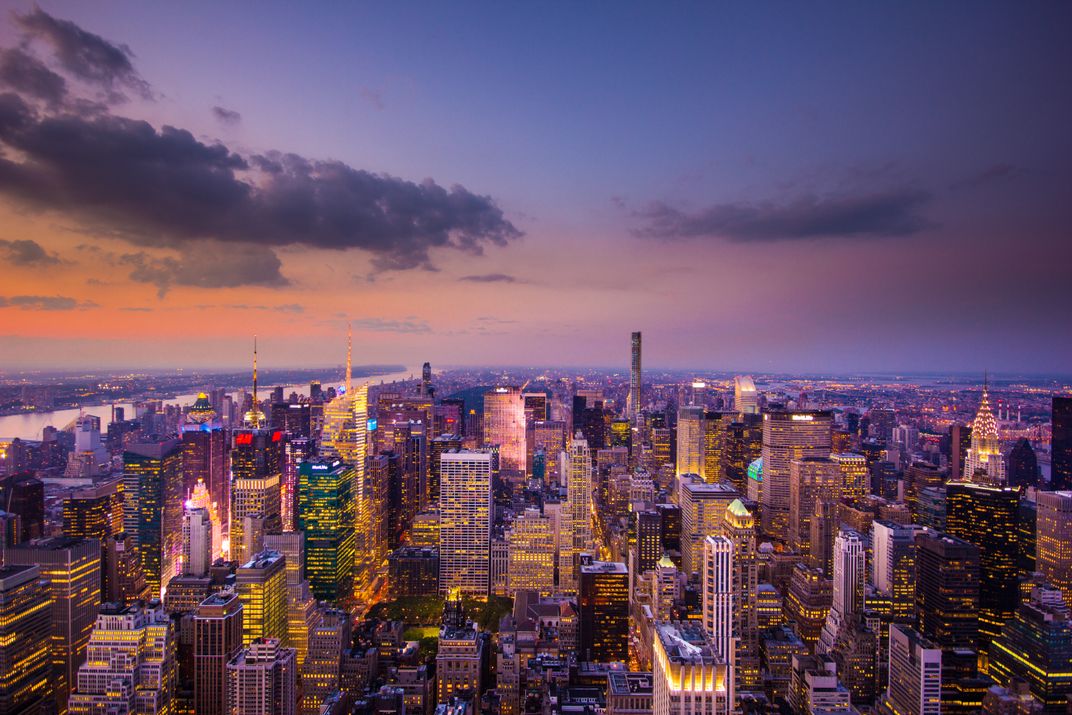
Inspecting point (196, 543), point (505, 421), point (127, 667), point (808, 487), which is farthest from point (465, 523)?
point (505, 421)

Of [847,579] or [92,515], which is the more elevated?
[92,515]

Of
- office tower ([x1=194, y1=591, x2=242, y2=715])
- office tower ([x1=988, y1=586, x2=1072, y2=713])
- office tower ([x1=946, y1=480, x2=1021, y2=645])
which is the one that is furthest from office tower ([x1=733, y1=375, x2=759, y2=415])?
office tower ([x1=194, y1=591, x2=242, y2=715])

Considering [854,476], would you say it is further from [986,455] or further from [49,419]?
[49,419]

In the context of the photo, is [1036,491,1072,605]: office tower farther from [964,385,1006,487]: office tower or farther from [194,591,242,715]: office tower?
[194,591,242,715]: office tower

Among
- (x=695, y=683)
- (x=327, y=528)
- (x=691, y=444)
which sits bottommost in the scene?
(x=327, y=528)

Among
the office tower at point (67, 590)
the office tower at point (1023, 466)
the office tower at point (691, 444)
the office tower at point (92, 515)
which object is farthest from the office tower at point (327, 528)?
the office tower at point (1023, 466)

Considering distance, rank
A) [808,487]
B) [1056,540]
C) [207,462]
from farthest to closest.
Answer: [808,487], [207,462], [1056,540]
